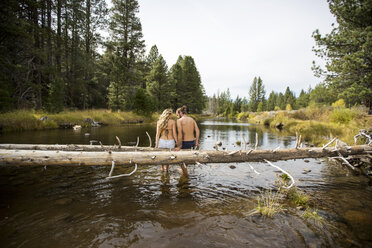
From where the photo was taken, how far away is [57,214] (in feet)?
12.7

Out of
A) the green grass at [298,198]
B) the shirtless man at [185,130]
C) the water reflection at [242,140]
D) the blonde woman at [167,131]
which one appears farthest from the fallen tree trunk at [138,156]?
the water reflection at [242,140]

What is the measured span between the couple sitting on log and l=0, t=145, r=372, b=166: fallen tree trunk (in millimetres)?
1463

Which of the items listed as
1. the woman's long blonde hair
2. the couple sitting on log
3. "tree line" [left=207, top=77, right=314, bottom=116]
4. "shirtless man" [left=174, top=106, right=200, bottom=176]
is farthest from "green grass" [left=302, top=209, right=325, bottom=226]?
A: "tree line" [left=207, top=77, right=314, bottom=116]

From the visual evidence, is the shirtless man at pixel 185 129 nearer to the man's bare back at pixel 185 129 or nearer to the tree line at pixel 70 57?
the man's bare back at pixel 185 129

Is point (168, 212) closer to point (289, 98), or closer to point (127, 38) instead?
point (127, 38)

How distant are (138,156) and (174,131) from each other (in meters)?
2.19

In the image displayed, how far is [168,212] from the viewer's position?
4137 millimetres

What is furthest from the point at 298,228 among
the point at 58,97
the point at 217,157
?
the point at 58,97

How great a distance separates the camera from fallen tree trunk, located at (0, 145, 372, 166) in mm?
4121

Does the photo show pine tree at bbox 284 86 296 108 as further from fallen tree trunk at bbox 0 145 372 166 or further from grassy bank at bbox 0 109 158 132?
fallen tree trunk at bbox 0 145 372 166

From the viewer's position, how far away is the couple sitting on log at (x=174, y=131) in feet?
20.7

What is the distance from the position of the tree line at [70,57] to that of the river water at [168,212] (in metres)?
15.7

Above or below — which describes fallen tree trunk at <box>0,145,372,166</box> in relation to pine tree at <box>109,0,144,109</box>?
below

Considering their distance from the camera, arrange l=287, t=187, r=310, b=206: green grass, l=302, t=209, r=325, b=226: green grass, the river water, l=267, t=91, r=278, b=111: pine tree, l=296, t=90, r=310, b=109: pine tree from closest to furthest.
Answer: the river water → l=302, t=209, r=325, b=226: green grass → l=287, t=187, r=310, b=206: green grass → l=296, t=90, r=310, b=109: pine tree → l=267, t=91, r=278, b=111: pine tree
